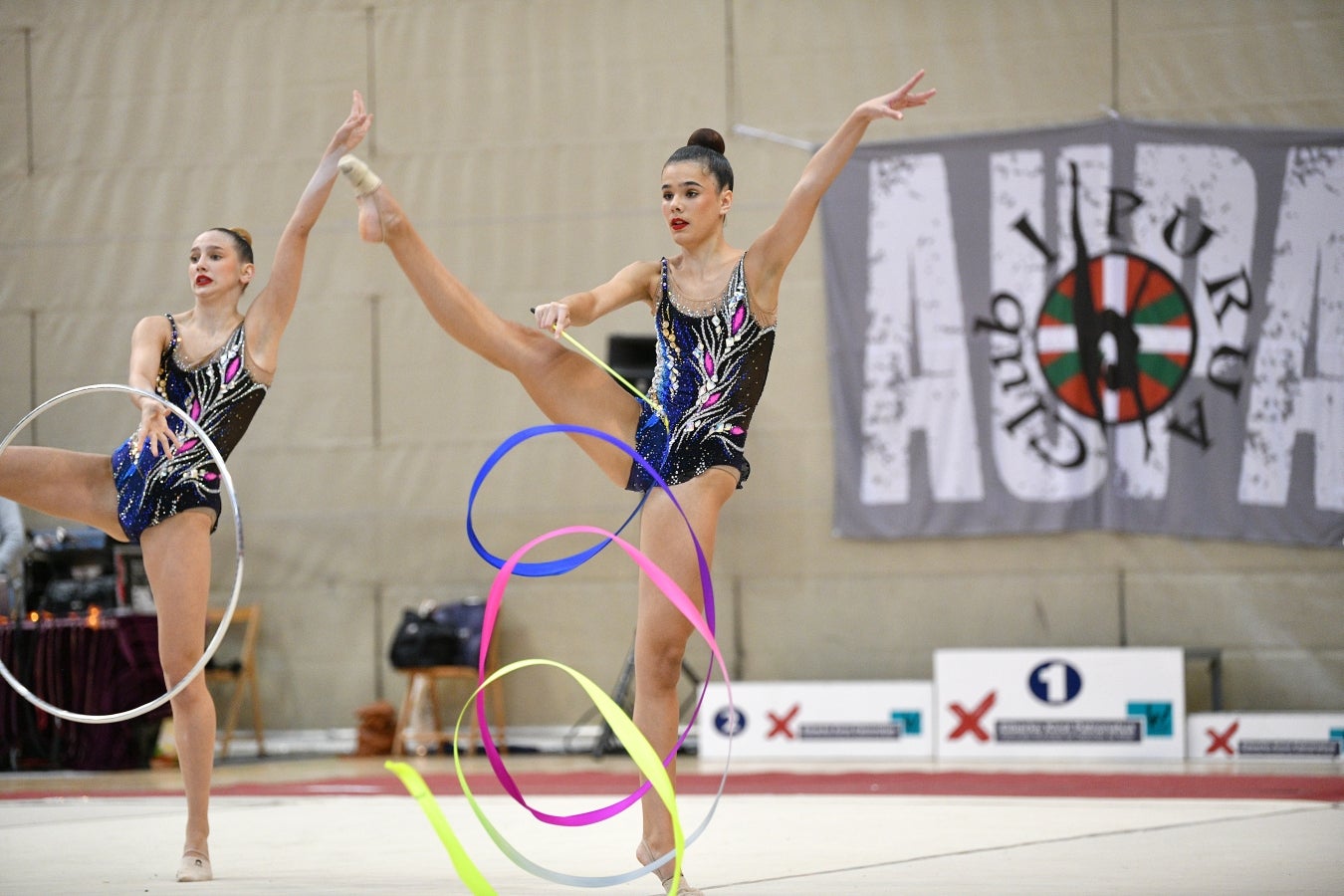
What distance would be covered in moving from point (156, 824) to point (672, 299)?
2892 millimetres

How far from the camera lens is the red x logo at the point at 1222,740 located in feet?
24.7

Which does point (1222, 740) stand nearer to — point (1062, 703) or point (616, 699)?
point (1062, 703)

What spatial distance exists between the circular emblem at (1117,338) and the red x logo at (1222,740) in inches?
68.6

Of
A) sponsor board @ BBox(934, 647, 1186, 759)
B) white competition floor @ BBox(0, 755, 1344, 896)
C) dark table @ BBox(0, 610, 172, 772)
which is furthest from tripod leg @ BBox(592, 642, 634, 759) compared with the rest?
dark table @ BBox(0, 610, 172, 772)

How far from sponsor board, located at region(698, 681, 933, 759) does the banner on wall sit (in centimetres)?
103

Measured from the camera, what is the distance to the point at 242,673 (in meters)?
8.78

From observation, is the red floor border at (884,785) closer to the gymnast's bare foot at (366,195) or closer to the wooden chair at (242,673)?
the wooden chair at (242,673)

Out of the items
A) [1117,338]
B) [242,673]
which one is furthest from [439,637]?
[1117,338]

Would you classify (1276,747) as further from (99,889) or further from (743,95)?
(99,889)

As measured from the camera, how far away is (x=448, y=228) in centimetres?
927

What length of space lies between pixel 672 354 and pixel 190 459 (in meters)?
1.40

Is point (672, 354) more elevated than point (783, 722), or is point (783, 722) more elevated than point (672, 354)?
point (672, 354)

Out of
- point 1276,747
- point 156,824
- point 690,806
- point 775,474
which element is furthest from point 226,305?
point 1276,747

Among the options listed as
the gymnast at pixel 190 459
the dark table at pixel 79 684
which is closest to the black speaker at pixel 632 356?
the dark table at pixel 79 684
